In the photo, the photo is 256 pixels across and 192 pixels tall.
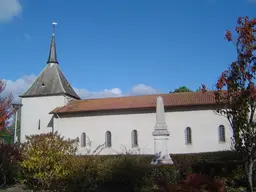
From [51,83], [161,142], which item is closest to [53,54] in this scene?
[51,83]

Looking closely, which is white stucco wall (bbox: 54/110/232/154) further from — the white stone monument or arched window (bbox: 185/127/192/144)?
the white stone monument

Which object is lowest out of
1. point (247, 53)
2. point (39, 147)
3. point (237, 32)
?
point (39, 147)

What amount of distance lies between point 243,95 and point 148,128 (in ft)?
67.4

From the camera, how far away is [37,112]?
34.1 metres

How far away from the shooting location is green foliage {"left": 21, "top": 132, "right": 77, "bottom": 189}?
31.3 feet

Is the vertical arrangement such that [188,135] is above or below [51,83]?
below

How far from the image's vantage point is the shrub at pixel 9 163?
463 inches

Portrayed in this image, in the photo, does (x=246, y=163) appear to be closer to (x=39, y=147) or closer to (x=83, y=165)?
(x=83, y=165)

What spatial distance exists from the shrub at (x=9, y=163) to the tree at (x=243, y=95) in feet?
28.2

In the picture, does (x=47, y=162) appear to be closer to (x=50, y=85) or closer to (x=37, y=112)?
(x=37, y=112)

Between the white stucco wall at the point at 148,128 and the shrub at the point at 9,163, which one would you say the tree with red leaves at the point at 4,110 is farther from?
the white stucco wall at the point at 148,128

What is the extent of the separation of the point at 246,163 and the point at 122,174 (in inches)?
164

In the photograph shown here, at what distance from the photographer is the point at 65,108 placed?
102ft

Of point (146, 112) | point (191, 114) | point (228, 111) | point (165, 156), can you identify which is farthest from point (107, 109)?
point (228, 111)
